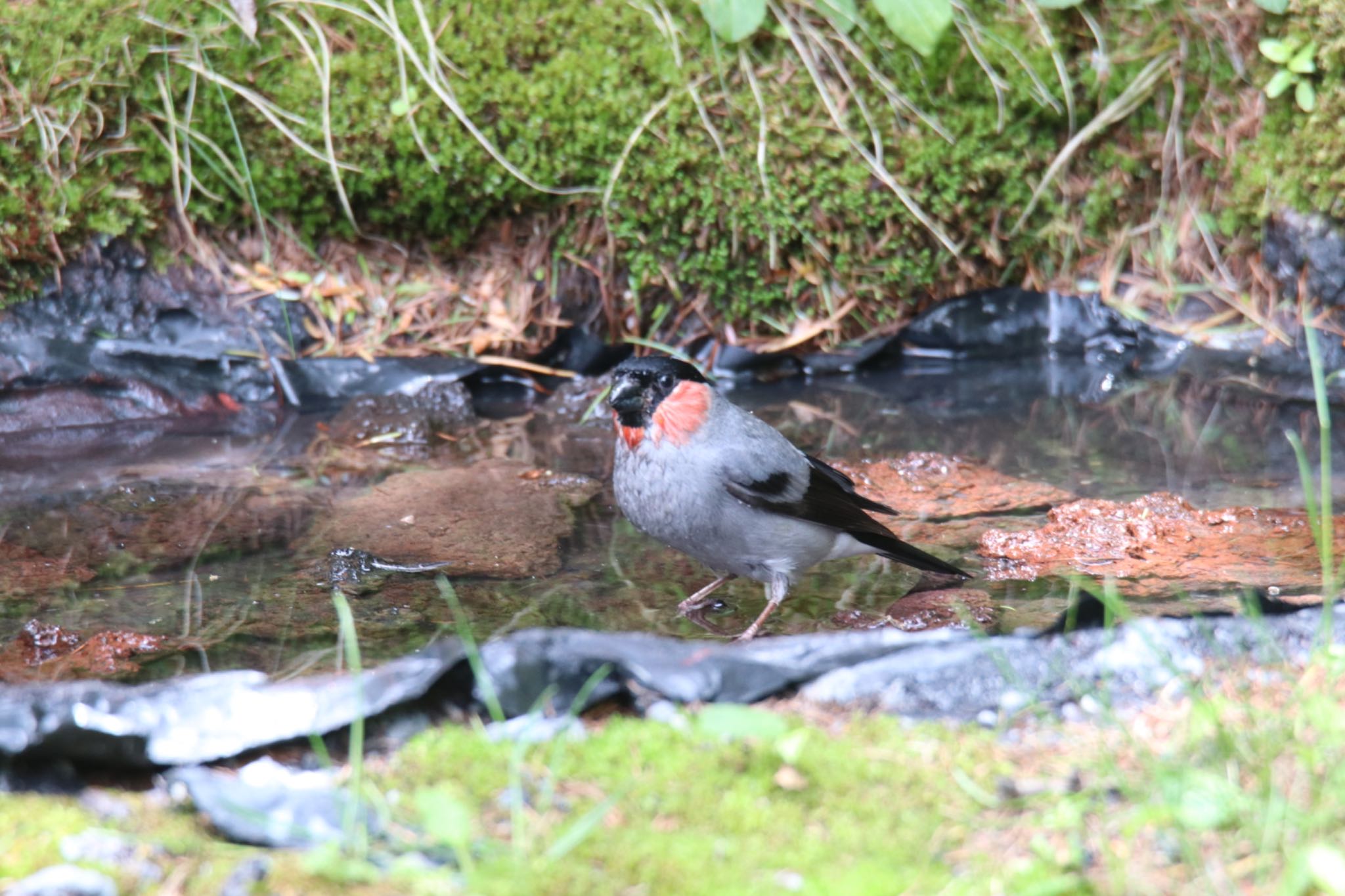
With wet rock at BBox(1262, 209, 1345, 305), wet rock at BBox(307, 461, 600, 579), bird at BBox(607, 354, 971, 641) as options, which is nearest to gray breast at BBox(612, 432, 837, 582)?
bird at BBox(607, 354, 971, 641)

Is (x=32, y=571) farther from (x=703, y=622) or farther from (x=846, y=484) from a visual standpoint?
(x=846, y=484)

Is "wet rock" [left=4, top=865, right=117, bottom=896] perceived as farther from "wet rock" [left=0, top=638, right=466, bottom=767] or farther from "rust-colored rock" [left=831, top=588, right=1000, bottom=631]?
"rust-colored rock" [left=831, top=588, right=1000, bottom=631]

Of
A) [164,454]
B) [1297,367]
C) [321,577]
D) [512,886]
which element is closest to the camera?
[512,886]

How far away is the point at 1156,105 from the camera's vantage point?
Result: 6293 millimetres

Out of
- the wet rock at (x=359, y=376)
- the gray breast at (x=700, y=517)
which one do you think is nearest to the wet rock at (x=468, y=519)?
the gray breast at (x=700, y=517)

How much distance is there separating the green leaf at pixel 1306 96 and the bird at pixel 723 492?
134 inches

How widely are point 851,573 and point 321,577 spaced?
1868mm

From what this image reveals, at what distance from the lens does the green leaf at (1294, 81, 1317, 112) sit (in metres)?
5.82

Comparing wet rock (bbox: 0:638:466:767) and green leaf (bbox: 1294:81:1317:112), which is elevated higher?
green leaf (bbox: 1294:81:1317:112)

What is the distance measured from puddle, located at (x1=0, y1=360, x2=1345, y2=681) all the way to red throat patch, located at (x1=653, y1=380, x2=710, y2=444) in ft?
1.76

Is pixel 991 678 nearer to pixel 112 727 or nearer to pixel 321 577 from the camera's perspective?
pixel 112 727

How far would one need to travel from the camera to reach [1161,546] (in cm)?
403

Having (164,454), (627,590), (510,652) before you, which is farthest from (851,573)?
(164,454)

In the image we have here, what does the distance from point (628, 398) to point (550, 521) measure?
27.7 inches
